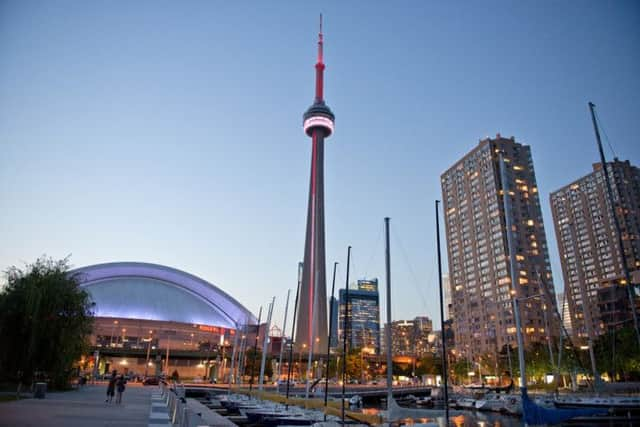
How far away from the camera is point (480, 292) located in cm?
12825

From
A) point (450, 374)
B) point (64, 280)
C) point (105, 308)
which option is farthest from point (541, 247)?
point (64, 280)

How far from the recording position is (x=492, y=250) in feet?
414

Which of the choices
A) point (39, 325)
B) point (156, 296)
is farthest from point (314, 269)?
point (39, 325)

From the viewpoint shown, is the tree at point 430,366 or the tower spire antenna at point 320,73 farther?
the tower spire antenna at point 320,73

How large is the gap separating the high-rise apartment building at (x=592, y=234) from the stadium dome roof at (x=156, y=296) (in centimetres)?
9871

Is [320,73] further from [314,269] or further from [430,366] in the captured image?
[430,366]

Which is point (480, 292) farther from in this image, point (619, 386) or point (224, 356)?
point (619, 386)

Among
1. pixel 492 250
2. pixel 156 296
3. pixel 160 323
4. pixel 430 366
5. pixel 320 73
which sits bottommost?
pixel 430 366

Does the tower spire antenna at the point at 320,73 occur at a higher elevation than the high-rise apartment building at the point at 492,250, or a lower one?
higher

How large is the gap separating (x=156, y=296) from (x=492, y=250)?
88.5m

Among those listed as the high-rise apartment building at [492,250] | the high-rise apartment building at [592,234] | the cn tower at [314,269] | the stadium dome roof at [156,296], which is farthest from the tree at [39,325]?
the high-rise apartment building at [592,234]

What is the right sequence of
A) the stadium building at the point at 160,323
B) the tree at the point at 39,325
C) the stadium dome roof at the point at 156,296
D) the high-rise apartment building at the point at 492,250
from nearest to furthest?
the tree at the point at 39,325
the stadium building at the point at 160,323
the stadium dome roof at the point at 156,296
the high-rise apartment building at the point at 492,250

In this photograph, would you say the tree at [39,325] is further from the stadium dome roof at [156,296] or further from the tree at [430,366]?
the tree at [430,366]

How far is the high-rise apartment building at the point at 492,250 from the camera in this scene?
11912cm
